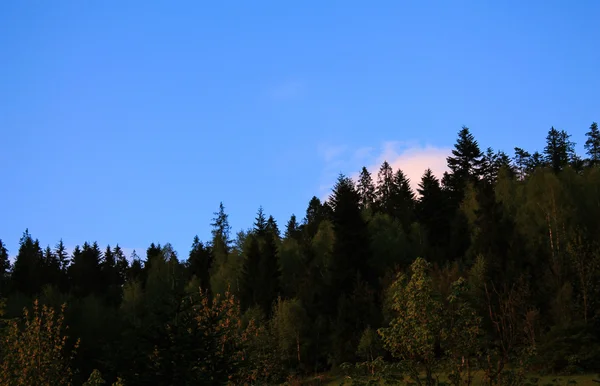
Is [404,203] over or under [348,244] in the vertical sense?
over

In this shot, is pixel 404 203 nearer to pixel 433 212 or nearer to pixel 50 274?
pixel 433 212

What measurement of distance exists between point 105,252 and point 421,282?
355 ft

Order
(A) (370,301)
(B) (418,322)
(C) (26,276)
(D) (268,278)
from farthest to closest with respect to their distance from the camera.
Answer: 1. (C) (26,276)
2. (D) (268,278)
3. (A) (370,301)
4. (B) (418,322)

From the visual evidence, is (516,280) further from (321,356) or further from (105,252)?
(105,252)

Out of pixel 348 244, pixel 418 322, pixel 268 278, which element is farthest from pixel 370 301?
pixel 418 322

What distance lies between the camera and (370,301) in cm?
5262

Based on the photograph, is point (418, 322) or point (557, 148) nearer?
point (418, 322)

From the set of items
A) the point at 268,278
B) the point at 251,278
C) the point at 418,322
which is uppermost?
the point at 251,278

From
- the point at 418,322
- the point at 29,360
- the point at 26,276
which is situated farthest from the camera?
the point at 26,276

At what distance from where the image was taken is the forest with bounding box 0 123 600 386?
15.3 meters

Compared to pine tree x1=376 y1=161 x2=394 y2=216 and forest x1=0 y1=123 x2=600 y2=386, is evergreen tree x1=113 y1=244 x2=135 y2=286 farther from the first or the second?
pine tree x1=376 y1=161 x2=394 y2=216

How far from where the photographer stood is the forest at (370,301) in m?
15.3

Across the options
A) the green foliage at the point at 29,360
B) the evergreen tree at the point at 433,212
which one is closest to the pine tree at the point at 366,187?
the evergreen tree at the point at 433,212

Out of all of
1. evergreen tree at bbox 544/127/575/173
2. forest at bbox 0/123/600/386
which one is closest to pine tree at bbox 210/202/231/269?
forest at bbox 0/123/600/386
